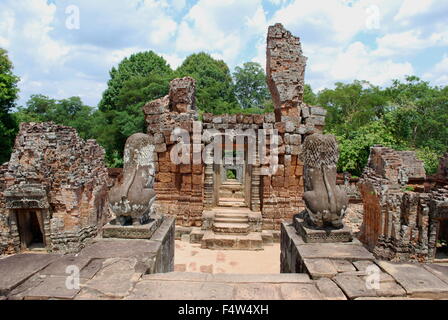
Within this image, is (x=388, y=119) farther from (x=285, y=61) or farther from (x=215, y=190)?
(x=215, y=190)

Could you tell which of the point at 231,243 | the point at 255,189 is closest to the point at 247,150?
the point at 255,189

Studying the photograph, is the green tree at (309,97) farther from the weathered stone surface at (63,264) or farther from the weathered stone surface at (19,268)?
the weathered stone surface at (19,268)

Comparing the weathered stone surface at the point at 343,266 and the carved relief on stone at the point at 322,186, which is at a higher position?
the carved relief on stone at the point at 322,186

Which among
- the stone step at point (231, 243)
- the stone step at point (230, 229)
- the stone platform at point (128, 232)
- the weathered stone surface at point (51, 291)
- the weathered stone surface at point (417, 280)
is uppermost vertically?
the stone platform at point (128, 232)

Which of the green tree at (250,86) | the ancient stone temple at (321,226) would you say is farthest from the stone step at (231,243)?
the green tree at (250,86)

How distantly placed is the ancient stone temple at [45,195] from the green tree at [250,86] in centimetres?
2695

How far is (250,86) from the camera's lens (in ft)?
116

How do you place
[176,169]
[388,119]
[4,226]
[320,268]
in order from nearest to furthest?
[320,268] < [4,226] < [176,169] < [388,119]

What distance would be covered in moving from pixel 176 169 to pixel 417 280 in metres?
8.42

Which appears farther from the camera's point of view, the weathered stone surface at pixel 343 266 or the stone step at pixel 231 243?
the stone step at pixel 231 243

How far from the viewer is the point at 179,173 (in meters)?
10.7

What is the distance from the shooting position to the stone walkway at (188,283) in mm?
2916

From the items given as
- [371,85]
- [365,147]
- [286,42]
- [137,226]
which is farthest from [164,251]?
[371,85]
